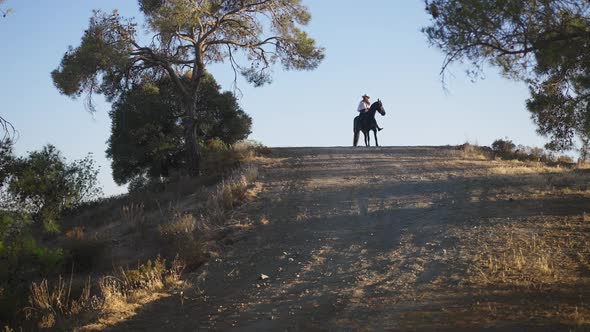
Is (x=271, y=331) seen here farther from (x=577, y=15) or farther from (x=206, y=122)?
(x=206, y=122)

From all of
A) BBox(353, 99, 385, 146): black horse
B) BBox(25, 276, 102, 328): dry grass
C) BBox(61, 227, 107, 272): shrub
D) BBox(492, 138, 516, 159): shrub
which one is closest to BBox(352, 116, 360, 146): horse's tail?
BBox(353, 99, 385, 146): black horse

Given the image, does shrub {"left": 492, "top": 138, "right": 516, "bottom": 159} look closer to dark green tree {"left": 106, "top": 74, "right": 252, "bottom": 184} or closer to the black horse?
the black horse

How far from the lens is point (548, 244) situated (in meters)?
11.3

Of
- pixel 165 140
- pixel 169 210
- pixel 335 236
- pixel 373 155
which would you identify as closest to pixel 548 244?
pixel 335 236

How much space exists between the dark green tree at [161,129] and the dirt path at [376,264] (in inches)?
660

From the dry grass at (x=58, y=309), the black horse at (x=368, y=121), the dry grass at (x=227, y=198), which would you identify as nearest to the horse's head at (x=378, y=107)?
the black horse at (x=368, y=121)

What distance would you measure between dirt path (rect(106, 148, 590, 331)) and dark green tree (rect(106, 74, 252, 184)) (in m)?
16.8

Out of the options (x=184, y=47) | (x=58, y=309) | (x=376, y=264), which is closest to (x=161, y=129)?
(x=184, y=47)

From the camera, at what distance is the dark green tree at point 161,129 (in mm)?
34188

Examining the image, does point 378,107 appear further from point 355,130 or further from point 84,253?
point 84,253

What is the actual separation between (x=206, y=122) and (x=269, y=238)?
77.5 ft

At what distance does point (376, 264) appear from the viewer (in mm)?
10773

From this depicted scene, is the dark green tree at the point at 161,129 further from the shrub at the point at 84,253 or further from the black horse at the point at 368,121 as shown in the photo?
the shrub at the point at 84,253

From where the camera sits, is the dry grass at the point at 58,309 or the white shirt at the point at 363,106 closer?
the dry grass at the point at 58,309
